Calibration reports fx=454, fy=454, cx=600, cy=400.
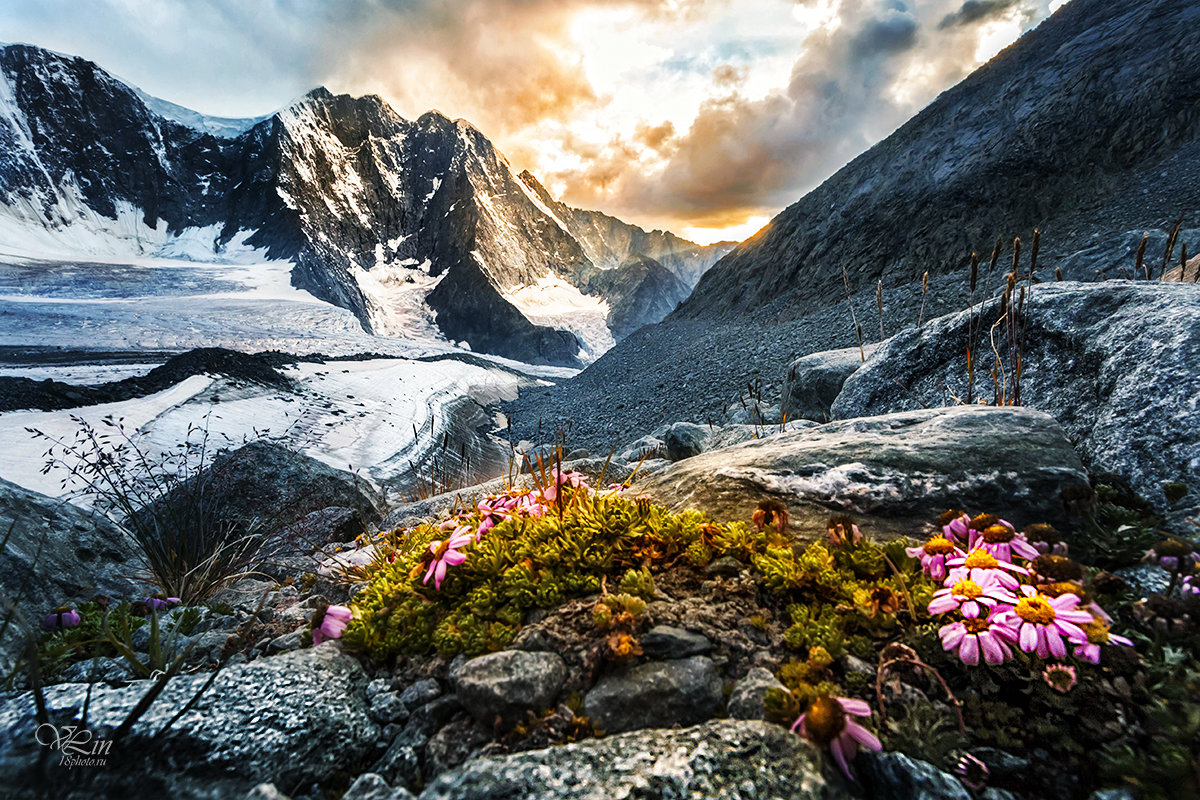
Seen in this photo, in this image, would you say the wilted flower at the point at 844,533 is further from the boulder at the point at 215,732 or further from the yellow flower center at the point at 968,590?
the boulder at the point at 215,732

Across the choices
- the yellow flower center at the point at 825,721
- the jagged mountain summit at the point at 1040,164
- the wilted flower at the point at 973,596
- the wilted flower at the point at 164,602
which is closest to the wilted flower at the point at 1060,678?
the wilted flower at the point at 973,596

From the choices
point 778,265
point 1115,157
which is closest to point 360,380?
point 778,265

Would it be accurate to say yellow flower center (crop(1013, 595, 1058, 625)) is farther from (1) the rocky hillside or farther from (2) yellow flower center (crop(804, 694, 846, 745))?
(1) the rocky hillside

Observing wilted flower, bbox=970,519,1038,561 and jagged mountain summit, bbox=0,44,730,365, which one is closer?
wilted flower, bbox=970,519,1038,561

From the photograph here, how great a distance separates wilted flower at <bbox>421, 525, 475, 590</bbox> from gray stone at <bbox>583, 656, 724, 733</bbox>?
0.71 m

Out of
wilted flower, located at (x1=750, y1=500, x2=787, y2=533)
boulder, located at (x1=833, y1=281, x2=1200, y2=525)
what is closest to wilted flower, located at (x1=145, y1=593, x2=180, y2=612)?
wilted flower, located at (x1=750, y1=500, x2=787, y2=533)

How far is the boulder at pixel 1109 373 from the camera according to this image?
74.6 inches

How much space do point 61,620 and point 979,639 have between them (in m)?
3.95

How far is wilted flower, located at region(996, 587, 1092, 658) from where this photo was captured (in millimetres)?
1146

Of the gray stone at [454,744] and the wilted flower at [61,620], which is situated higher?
the wilted flower at [61,620]

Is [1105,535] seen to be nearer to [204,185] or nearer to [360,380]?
[360,380]

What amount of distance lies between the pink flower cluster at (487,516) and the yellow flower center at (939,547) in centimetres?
142

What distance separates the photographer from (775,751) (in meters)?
1.07

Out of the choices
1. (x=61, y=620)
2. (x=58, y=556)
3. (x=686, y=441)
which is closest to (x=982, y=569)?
(x=61, y=620)
